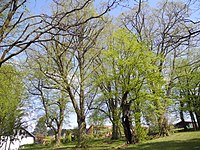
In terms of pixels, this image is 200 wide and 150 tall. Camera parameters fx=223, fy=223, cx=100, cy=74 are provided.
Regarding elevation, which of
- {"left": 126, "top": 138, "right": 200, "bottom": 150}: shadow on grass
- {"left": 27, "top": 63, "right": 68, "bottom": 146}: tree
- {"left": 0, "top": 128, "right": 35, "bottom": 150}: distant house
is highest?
{"left": 27, "top": 63, "right": 68, "bottom": 146}: tree

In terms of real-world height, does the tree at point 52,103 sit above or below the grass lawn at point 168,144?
above

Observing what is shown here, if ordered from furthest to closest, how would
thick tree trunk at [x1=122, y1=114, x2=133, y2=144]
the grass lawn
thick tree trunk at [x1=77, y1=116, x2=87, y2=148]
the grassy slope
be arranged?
1. thick tree trunk at [x1=77, y1=116, x2=87, y2=148]
2. thick tree trunk at [x1=122, y1=114, x2=133, y2=144]
3. the grass lawn
4. the grassy slope

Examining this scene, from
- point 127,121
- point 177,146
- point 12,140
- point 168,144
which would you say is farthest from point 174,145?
point 12,140

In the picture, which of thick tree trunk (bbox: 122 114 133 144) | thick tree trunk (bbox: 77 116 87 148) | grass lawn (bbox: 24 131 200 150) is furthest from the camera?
thick tree trunk (bbox: 77 116 87 148)

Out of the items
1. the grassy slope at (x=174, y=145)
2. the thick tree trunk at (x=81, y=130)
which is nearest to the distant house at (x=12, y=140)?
the thick tree trunk at (x=81, y=130)

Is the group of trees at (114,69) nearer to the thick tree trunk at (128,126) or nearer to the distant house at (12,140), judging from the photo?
the thick tree trunk at (128,126)

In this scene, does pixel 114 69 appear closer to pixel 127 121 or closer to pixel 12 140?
pixel 127 121

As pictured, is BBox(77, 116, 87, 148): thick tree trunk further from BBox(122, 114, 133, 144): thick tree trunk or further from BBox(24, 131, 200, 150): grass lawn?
BBox(122, 114, 133, 144): thick tree trunk

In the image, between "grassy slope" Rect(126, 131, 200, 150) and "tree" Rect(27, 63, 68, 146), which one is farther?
"tree" Rect(27, 63, 68, 146)

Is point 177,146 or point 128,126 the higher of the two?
point 128,126

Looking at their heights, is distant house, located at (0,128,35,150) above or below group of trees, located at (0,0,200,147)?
below

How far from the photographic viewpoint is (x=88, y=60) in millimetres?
20219

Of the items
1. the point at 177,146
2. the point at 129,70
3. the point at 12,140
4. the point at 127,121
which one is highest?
the point at 129,70

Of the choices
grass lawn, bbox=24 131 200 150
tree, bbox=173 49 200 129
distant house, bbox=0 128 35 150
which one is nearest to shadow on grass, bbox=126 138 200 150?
grass lawn, bbox=24 131 200 150
